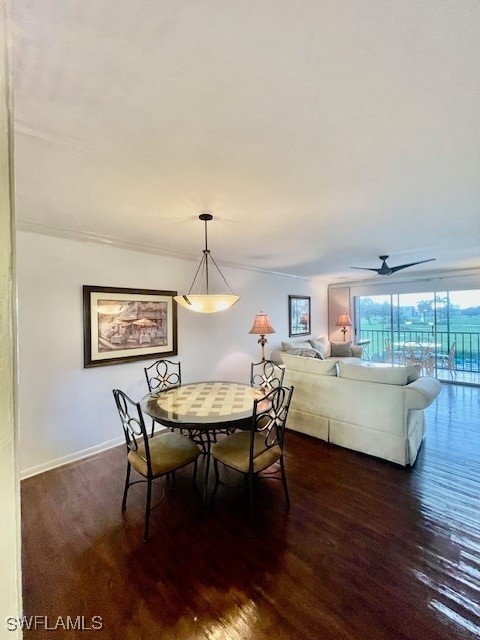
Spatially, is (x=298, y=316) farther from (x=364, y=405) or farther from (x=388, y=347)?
(x=364, y=405)

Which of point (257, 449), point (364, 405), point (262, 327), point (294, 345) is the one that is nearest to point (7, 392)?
point (257, 449)

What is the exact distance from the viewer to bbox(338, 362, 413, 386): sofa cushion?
2.87m

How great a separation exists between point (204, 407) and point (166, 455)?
461 millimetres

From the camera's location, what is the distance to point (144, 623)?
4.56ft

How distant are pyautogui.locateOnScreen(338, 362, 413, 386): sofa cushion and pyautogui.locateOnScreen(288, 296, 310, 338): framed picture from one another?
305 centimetres

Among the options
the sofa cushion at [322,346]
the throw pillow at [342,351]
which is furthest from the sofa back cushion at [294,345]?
the throw pillow at [342,351]

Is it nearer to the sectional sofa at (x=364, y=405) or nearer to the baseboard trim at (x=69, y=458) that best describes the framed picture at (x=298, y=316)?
the sectional sofa at (x=364, y=405)

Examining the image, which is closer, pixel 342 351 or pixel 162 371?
pixel 162 371

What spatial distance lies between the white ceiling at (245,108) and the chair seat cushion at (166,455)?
1.99m

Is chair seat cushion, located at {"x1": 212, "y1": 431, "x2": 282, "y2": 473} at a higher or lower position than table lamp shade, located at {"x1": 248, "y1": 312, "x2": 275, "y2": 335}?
lower

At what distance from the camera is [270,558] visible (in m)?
A: 1.75

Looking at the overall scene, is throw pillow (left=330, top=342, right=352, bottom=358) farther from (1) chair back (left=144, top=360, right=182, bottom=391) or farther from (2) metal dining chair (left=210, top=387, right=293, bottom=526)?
(2) metal dining chair (left=210, top=387, right=293, bottom=526)

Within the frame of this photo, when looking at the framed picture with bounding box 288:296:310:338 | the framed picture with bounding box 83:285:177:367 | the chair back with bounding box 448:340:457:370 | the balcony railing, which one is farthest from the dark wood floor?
the balcony railing

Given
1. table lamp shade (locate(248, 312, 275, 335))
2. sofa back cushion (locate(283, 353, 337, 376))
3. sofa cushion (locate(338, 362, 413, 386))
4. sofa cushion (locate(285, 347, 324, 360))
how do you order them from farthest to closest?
sofa cushion (locate(285, 347, 324, 360))
table lamp shade (locate(248, 312, 275, 335))
sofa back cushion (locate(283, 353, 337, 376))
sofa cushion (locate(338, 362, 413, 386))
